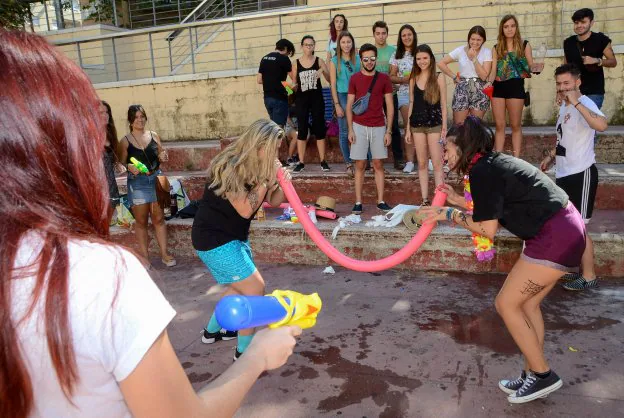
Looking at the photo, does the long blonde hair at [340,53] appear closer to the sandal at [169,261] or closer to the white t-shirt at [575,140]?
the white t-shirt at [575,140]

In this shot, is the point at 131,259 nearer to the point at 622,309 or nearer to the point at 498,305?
the point at 498,305

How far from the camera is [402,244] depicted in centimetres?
592

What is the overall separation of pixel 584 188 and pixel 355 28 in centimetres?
747

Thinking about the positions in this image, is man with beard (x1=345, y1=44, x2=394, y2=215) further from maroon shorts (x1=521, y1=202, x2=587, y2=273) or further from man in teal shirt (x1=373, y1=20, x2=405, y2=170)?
maroon shorts (x1=521, y1=202, x2=587, y2=273)

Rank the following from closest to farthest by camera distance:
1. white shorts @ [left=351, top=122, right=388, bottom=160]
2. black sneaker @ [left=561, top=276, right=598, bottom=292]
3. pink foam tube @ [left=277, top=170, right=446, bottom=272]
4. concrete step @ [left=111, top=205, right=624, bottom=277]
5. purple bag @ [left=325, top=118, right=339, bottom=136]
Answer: pink foam tube @ [left=277, top=170, right=446, bottom=272], black sneaker @ [left=561, top=276, right=598, bottom=292], concrete step @ [left=111, top=205, right=624, bottom=277], white shorts @ [left=351, top=122, right=388, bottom=160], purple bag @ [left=325, top=118, right=339, bottom=136]

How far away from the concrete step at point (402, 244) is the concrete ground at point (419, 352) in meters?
0.18

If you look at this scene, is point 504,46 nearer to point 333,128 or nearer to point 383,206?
point 383,206

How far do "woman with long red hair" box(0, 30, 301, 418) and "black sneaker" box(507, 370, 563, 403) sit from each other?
112 inches

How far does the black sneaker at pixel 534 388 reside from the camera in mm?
3258

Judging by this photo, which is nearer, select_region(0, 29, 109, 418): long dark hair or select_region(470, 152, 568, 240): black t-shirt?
select_region(0, 29, 109, 418): long dark hair

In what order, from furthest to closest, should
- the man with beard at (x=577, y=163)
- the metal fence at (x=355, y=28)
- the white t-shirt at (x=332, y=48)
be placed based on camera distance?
1. the metal fence at (x=355, y=28)
2. the white t-shirt at (x=332, y=48)
3. the man with beard at (x=577, y=163)

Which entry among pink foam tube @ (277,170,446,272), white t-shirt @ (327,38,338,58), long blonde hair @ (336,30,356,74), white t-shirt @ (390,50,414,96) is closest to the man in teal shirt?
white t-shirt @ (390,50,414,96)

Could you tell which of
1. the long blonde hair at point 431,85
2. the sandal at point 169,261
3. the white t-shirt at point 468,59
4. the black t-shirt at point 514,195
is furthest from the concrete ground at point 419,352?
the white t-shirt at point 468,59

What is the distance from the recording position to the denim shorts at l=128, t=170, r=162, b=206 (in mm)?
6137
